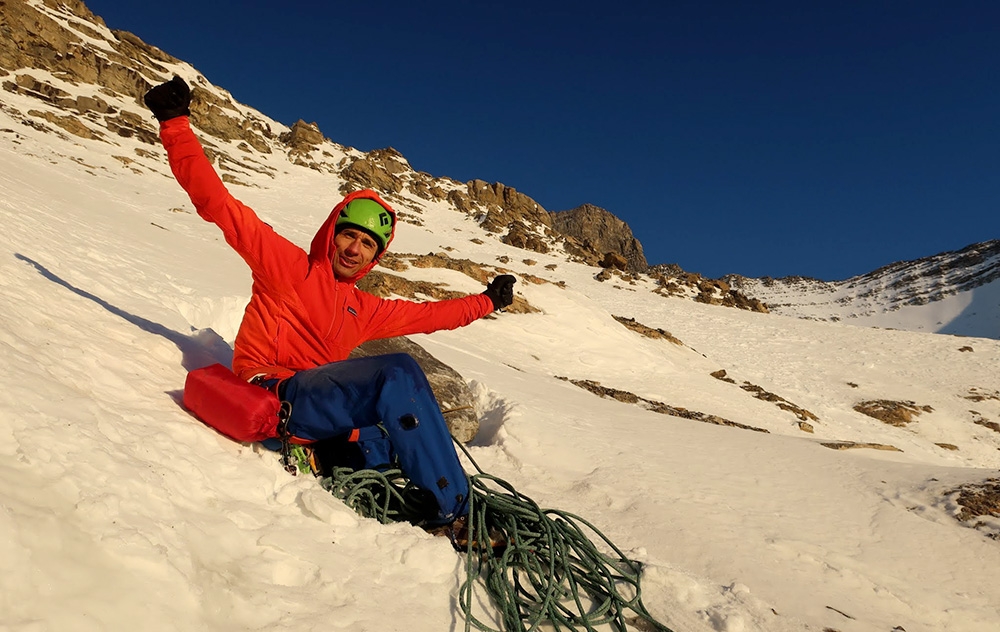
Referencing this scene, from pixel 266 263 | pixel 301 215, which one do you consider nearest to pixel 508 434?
pixel 266 263

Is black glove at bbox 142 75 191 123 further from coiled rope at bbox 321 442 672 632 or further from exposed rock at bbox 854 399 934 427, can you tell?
exposed rock at bbox 854 399 934 427

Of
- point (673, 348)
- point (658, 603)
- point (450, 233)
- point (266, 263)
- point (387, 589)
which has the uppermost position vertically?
point (450, 233)

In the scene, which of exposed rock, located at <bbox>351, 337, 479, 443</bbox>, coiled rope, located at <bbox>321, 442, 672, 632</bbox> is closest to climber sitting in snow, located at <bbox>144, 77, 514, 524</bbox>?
coiled rope, located at <bbox>321, 442, 672, 632</bbox>

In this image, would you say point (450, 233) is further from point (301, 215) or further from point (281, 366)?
point (281, 366)

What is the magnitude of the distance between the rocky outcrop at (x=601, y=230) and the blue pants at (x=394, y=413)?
84781 millimetres

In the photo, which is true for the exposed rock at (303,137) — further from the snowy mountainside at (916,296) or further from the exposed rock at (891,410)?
the exposed rock at (891,410)

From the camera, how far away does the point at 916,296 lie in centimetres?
5931

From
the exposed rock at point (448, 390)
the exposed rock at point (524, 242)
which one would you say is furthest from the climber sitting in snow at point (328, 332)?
the exposed rock at point (524, 242)

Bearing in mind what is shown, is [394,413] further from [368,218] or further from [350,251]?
[368,218]

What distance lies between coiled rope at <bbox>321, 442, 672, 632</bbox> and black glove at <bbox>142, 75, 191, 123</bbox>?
202 cm

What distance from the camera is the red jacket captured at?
2.76 meters

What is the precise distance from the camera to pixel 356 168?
55.3 meters

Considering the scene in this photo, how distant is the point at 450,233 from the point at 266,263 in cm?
4153

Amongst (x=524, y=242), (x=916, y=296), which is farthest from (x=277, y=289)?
(x=916, y=296)
